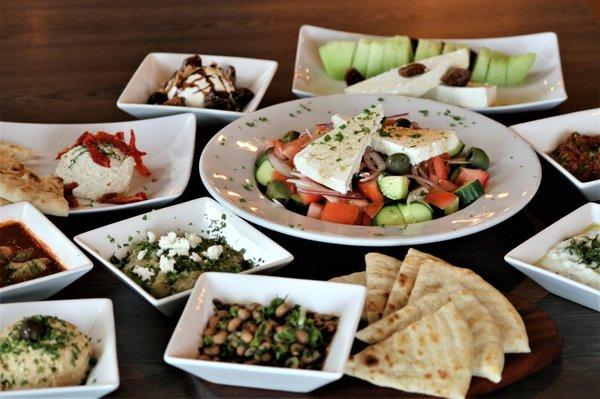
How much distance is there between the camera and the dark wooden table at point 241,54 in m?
2.59

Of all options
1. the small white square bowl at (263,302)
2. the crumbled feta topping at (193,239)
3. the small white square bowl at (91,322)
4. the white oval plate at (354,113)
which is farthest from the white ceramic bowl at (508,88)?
the small white square bowl at (91,322)

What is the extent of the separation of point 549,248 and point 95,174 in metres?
1.81

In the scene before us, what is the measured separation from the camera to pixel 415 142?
130 inches

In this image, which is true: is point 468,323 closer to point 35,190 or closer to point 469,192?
point 469,192

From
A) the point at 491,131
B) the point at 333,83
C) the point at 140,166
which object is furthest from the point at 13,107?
the point at 491,131

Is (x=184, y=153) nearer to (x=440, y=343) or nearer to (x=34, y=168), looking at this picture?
(x=34, y=168)

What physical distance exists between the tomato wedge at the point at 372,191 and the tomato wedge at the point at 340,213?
0.12 meters

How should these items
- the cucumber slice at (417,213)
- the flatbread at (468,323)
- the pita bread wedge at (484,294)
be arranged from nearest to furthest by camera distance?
the flatbread at (468,323)
the pita bread wedge at (484,294)
the cucumber slice at (417,213)

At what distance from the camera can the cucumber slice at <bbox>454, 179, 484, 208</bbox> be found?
3.17 meters

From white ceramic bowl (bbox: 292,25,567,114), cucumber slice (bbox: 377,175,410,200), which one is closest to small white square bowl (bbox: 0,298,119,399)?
cucumber slice (bbox: 377,175,410,200)

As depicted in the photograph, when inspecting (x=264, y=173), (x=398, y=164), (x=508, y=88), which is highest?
(x=398, y=164)

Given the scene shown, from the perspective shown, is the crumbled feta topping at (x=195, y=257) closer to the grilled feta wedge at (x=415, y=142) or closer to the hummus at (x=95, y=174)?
the hummus at (x=95, y=174)

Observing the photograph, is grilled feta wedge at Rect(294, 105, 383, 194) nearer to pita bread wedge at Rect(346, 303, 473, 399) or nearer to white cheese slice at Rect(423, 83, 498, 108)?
white cheese slice at Rect(423, 83, 498, 108)

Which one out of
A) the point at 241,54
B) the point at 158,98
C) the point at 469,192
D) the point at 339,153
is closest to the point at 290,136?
the point at 339,153
